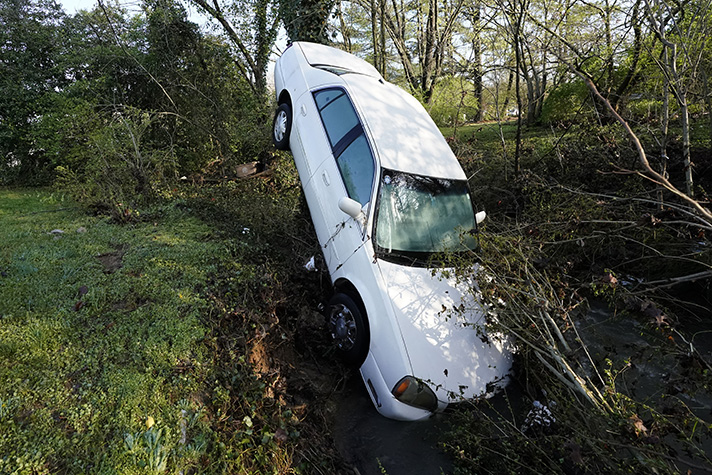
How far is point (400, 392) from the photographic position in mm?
3012

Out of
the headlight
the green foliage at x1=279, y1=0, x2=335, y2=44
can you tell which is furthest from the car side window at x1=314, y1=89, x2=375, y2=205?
the green foliage at x1=279, y1=0, x2=335, y2=44

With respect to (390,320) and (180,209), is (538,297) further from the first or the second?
(180,209)

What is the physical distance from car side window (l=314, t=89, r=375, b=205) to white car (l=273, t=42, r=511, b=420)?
0.05ft

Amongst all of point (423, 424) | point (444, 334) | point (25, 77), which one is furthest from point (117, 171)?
point (423, 424)

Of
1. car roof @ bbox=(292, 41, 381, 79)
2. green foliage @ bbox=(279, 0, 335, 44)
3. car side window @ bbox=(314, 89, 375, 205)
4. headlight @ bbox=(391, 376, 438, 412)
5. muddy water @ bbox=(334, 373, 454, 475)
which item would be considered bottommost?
muddy water @ bbox=(334, 373, 454, 475)

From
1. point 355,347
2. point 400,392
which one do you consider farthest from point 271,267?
point 400,392

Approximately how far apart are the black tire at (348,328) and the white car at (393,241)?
0.03 feet

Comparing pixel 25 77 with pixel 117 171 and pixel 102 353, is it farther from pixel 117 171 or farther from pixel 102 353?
pixel 102 353

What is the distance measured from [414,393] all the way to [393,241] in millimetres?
1391

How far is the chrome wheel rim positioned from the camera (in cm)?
359

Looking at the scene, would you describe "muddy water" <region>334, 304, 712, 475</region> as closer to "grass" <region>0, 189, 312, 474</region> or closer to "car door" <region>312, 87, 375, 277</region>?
"grass" <region>0, 189, 312, 474</region>

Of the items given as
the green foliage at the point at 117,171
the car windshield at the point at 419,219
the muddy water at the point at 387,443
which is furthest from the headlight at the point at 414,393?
the green foliage at the point at 117,171

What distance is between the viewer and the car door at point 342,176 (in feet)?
12.9

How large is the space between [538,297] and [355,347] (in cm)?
166
